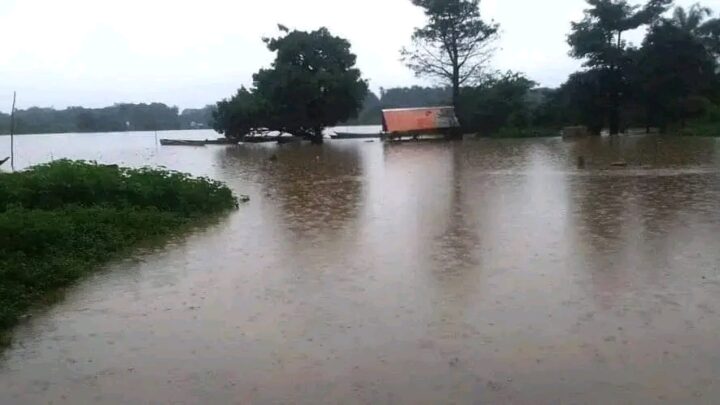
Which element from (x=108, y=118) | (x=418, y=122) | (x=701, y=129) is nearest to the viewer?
(x=701, y=129)

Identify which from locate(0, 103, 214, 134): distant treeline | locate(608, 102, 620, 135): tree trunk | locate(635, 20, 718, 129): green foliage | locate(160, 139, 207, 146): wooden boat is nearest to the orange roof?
locate(608, 102, 620, 135): tree trunk

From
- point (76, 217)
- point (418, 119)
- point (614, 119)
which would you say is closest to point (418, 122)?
point (418, 119)

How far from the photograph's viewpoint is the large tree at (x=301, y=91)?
42.9 metres

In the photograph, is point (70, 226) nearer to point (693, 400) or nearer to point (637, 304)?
point (637, 304)

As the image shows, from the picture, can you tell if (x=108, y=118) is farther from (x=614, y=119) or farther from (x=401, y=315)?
(x=401, y=315)

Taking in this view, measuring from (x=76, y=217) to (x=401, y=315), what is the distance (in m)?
5.55

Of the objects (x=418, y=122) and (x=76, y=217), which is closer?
(x=76, y=217)

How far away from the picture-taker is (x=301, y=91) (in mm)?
42656

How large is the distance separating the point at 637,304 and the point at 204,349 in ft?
11.8

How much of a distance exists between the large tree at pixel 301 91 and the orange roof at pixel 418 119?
255 centimetres

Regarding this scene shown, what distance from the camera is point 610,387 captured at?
4.24 metres

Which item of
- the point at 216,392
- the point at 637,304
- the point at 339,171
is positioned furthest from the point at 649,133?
the point at 216,392

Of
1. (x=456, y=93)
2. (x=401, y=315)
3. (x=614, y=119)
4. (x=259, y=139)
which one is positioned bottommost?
(x=401, y=315)

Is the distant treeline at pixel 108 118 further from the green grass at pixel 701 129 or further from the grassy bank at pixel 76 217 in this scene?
the grassy bank at pixel 76 217
